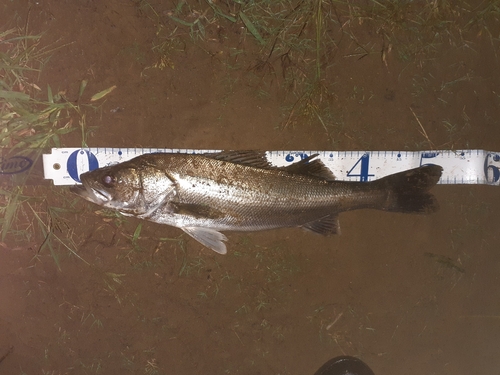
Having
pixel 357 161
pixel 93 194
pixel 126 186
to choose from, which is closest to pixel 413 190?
pixel 357 161

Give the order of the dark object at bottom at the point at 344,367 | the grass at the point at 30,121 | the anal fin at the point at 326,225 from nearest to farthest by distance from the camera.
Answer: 1. the anal fin at the point at 326,225
2. the grass at the point at 30,121
3. the dark object at bottom at the point at 344,367

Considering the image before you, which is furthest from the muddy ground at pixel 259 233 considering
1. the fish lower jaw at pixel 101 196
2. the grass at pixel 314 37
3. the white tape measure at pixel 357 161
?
the fish lower jaw at pixel 101 196

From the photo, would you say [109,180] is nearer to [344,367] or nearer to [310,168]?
[310,168]

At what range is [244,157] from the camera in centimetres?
309

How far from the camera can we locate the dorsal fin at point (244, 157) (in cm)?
306

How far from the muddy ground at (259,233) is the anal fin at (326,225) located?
461 millimetres

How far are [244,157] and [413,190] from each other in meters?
1.74

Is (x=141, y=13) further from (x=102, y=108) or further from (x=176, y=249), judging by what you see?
(x=176, y=249)

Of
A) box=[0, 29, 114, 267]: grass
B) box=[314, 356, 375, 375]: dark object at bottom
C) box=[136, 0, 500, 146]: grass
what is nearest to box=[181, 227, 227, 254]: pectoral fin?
box=[136, 0, 500, 146]: grass

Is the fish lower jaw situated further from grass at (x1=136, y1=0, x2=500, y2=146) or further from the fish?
grass at (x1=136, y1=0, x2=500, y2=146)

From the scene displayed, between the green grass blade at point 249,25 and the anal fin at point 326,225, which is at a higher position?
the green grass blade at point 249,25

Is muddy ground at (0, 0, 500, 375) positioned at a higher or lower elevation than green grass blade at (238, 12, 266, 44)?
lower

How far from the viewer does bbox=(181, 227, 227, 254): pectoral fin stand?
A: 318 centimetres

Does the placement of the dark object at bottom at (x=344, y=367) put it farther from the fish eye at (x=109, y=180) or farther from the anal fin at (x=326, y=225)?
the fish eye at (x=109, y=180)
